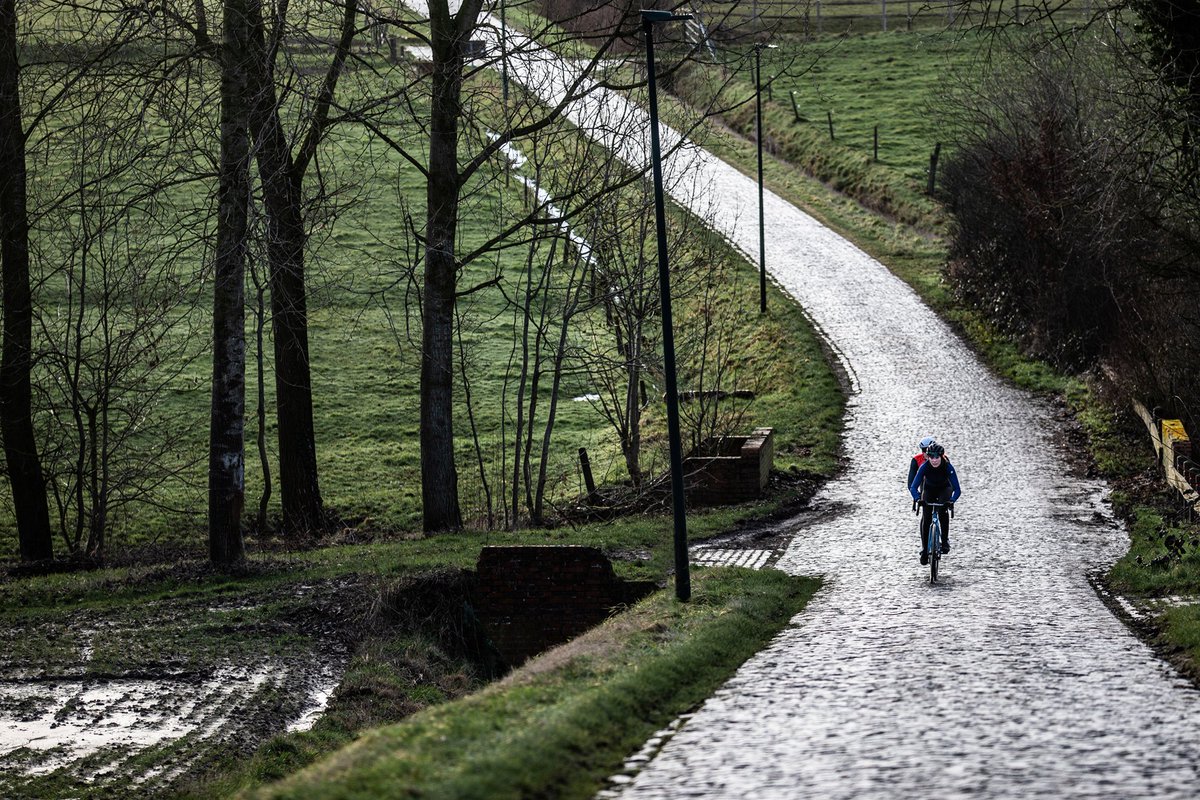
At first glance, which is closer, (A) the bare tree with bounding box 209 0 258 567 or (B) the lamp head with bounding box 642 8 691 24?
(B) the lamp head with bounding box 642 8 691 24

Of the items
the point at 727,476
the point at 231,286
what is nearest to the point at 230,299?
the point at 231,286

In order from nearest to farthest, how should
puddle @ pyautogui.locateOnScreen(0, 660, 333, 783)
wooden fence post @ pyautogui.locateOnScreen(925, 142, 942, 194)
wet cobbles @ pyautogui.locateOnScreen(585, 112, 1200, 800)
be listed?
wet cobbles @ pyautogui.locateOnScreen(585, 112, 1200, 800)
puddle @ pyautogui.locateOnScreen(0, 660, 333, 783)
wooden fence post @ pyautogui.locateOnScreen(925, 142, 942, 194)

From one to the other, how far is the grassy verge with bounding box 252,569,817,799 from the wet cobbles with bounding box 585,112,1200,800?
394 mm

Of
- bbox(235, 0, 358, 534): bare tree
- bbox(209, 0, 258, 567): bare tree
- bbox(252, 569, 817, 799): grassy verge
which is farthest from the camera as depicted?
bbox(209, 0, 258, 567): bare tree

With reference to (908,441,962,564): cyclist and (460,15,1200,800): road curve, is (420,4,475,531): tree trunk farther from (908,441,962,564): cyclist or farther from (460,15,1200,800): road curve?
(908,441,962,564): cyclist

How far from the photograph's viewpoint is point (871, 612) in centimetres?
1557

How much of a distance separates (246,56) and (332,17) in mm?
2137

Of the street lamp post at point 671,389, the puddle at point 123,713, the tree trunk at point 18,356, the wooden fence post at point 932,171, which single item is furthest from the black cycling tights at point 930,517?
the wooden fence post at point 932,171

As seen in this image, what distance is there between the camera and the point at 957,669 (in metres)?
12.2

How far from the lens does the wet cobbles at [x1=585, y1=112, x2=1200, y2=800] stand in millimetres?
8812

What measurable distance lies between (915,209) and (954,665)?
126 ft

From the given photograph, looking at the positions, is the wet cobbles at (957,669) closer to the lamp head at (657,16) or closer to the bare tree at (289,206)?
the lamp head at (657,16)

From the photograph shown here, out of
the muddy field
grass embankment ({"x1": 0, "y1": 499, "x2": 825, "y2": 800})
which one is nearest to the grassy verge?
grass embankment ({"x1": 0, "y1": 499, "x2": 825, "y2": 800})

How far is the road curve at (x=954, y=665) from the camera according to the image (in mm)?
8828
